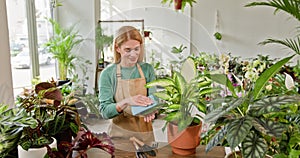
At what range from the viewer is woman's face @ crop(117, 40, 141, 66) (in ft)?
3.79

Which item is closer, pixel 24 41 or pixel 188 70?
pixel 188 70

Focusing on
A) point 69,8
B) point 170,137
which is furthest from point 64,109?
point 69,8

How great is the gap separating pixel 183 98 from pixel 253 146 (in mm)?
375

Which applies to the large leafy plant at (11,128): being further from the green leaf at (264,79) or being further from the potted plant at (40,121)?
the green leaf at (264,79)

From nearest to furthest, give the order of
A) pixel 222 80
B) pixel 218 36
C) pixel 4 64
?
pixel 222 80 < pixel 4 64 < pixel 218 36

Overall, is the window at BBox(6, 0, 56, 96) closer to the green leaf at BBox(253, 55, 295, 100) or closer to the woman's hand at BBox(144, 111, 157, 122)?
the woman's hand at BBox(144, 111, 157, 122)

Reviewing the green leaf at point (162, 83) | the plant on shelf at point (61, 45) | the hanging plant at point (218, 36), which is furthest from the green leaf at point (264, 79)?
the hanging plant at point (218, 36)

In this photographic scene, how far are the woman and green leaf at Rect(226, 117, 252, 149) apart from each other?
39 centimetres

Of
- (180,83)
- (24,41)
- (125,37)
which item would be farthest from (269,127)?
(24,41)

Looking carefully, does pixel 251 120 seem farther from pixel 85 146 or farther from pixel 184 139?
pixel 85 146

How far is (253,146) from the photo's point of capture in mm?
861

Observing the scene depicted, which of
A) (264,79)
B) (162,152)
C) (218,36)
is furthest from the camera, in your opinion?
(218,36)

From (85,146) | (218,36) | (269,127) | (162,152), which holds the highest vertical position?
(218,36)

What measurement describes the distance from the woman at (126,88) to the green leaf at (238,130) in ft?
1.27
